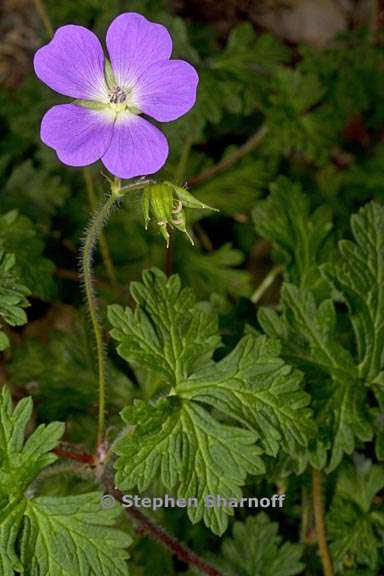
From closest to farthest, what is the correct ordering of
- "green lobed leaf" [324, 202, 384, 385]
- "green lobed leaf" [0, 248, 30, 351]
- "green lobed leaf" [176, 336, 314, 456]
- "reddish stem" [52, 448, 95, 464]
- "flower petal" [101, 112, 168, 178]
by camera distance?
"flower petal" [101, 112, 168, 178], "green lobed leaf" [0, 248, 30, 351], "green lobed leaf" [176, 336, 314, 456], "reddish stem" [52, 448, 95, 464], "green lobed leaf" [324, 202, 384, 385]

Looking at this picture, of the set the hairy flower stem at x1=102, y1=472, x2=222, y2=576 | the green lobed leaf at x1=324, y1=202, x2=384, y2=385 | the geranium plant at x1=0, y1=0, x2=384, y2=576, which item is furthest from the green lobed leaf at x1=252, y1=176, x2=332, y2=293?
the hairy flower stem at x1=102, y1=472, x2=222, y2=576

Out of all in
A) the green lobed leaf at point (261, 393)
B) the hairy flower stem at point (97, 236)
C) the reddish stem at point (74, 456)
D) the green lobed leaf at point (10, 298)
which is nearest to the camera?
the hairy flower stem at point (97, 236)

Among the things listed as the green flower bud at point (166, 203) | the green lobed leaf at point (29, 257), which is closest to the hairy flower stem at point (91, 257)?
the green flower bud at point (166, 203)

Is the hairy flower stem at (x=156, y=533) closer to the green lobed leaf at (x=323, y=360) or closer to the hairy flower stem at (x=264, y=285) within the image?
the green lobed leaf at (x=323, y=360)

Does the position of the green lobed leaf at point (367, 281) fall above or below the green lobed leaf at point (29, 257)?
below

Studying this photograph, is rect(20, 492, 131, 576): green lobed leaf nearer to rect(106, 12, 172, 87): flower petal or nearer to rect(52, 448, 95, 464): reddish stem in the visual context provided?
rect(52, 448, 95, 464): reddish stem

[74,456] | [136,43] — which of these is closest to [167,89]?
[136,43]

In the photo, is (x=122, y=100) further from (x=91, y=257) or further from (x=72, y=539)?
(x=72, y=539)

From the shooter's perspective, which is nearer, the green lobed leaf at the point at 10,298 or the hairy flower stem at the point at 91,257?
the hairy flower stem at the point at 91,257
